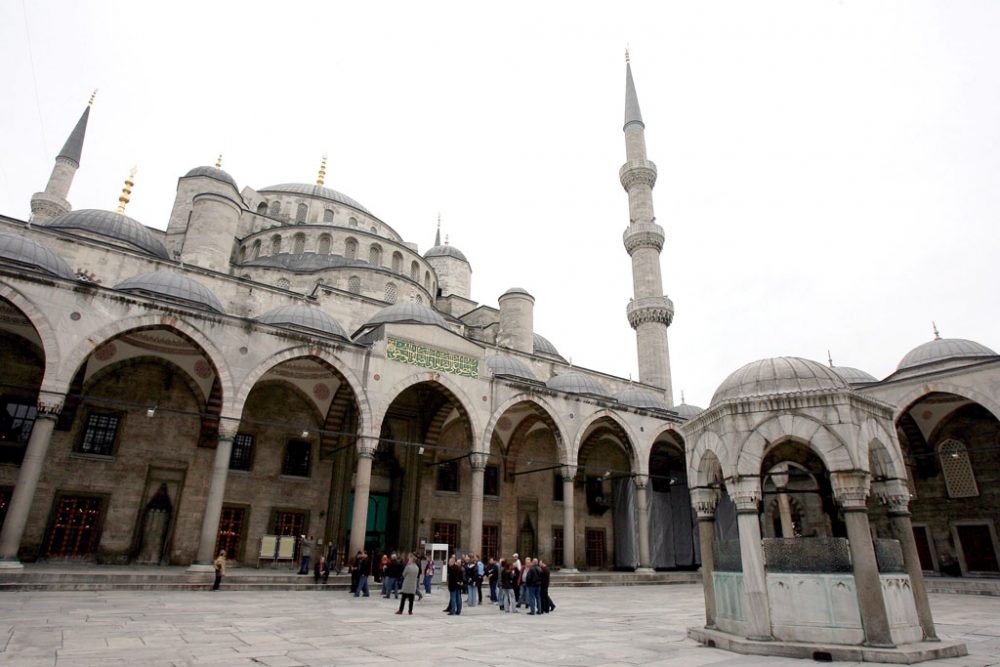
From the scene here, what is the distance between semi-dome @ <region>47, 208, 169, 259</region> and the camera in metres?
16.6

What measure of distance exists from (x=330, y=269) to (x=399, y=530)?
9331 millimetres

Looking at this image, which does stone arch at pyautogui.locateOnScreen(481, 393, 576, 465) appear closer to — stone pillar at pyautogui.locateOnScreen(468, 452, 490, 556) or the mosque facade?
the mosque facade

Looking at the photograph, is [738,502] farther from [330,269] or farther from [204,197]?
[204,197]

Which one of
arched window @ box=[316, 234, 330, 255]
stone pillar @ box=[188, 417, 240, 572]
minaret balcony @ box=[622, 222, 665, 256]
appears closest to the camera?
stone pillar @ box=[188, 417, 240, 572]

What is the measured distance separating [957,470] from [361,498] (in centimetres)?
1806

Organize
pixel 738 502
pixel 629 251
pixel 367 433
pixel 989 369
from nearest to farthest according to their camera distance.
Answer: pixel 738 502 < pixel 367 433 < pixel 989 369 < pixel 629 251

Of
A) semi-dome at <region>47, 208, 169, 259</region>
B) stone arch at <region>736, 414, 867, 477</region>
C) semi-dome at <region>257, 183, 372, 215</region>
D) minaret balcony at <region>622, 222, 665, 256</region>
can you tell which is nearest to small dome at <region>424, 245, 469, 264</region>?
semi-dome at <region>257, 183, 372, 215</region>

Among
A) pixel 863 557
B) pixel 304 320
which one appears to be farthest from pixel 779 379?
pixel 304 320

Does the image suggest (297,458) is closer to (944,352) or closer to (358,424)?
(358,424)

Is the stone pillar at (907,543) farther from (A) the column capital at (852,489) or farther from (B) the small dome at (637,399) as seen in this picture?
(B) the small dome at (637,399)

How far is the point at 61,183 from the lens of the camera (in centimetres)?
2192

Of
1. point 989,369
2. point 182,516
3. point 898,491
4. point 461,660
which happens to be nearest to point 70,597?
point 182,516

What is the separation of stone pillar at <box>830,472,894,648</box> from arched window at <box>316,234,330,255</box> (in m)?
19.9

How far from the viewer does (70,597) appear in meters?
8.79
